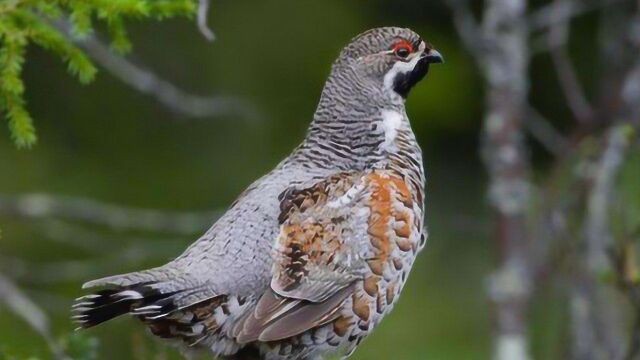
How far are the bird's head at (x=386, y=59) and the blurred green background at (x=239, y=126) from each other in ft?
15.4

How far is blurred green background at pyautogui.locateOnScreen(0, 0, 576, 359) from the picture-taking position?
430 inches

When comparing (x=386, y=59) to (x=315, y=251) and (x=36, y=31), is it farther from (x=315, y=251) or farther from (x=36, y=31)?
(x=36, y=31)

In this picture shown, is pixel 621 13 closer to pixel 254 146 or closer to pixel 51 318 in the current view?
pixel 254 146

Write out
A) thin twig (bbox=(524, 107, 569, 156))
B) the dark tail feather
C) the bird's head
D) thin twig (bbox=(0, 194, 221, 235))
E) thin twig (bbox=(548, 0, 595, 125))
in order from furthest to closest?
1. thin twig (bbox=(524, 107, 569, 156))
2. thin twig (bbox=(548, 0, 595, 125))
3. thin twig (bbox=(0, 194, 221, 235))
4. the bird's head
5. the dark tail feather

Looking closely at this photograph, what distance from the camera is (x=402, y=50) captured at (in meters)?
5.95

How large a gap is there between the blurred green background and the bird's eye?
4706mm

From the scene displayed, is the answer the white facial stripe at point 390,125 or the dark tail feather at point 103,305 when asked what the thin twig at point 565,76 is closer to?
the white facial stripe at point 390,125

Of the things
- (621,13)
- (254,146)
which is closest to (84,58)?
(621,13)

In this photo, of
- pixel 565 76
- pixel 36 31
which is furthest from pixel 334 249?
pixel 565 76

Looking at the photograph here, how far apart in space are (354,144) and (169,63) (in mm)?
5529

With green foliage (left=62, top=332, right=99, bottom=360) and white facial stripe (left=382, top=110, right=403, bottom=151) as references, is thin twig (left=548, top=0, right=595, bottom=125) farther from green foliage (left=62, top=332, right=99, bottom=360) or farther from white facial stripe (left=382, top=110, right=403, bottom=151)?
green foliage (left=62, top=332, right=99, bottom=360)

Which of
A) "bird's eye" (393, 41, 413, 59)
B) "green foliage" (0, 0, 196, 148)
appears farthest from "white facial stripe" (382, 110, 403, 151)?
"green foliage" (0, 0, 196, 148)

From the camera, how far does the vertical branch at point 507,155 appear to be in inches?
302

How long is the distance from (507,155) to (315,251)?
99.7 inches
